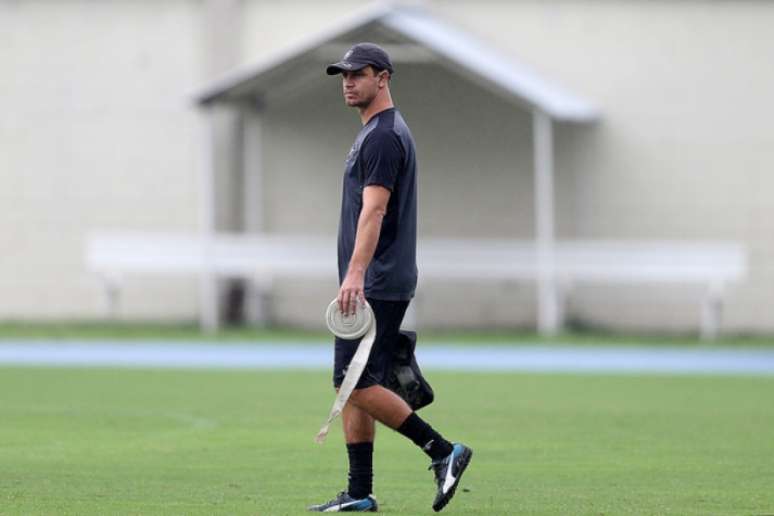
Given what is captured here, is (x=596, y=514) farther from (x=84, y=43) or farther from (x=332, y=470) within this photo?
(x=84, y=43)

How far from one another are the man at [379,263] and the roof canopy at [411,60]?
60.7 ft

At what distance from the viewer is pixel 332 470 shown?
11.6 metres

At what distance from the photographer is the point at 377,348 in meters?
9.37

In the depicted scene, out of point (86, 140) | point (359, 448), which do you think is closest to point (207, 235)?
point (86, 140)

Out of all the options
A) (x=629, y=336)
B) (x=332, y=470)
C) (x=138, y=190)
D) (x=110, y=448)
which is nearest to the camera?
(x=332, y=470)

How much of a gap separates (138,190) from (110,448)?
18778 millimetres

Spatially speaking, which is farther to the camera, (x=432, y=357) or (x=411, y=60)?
(x=411, y=60)

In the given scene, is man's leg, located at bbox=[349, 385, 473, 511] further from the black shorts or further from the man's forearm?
the man's forearm

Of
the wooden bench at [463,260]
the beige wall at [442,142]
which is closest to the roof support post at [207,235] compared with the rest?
the wooden bench at [463,260]

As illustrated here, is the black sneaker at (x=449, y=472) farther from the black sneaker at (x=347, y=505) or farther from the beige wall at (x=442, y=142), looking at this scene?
the beige wall at (x=442, y=142)

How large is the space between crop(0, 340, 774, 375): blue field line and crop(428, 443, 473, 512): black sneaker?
40.5 feet

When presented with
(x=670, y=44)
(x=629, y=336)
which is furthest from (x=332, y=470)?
(x=670, y=44)

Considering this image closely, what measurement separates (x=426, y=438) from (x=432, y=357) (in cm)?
1450

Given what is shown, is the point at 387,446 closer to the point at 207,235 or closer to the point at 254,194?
the point at 207,235
